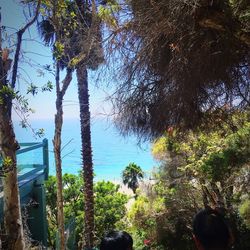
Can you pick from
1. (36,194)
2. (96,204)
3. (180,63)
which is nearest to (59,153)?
(36,194)

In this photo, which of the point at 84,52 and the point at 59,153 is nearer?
the point at 84,52

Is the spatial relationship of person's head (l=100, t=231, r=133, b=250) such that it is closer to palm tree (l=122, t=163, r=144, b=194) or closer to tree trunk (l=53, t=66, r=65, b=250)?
tree trunk (l=53, t=66, r=65, b=250)

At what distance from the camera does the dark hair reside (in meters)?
2.00

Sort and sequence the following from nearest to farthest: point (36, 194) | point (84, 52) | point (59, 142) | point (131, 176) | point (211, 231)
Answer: point (211, 231) → point (84, 52) → point (59, 142) → point (36, 194) → point (131, 176)

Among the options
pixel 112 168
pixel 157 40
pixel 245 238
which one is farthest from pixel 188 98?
pixel 112 168

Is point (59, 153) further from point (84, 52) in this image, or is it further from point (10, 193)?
point (84, 52)

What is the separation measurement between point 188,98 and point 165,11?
3.40ft

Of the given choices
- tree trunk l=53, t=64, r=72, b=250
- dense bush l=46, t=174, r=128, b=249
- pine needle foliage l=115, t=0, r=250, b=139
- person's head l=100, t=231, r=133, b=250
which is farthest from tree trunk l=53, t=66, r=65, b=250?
dense bush l=46, t=174, r=128, b=249

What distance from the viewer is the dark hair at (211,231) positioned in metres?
2.00

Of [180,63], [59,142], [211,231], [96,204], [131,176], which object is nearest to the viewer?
[211,231]

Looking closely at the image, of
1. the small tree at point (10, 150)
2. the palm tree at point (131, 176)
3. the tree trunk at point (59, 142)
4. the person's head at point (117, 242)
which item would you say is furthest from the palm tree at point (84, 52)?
the palm tree at point (131, 176)

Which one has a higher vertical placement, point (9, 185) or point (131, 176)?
point (131, 176)

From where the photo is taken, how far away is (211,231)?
6.66 feet

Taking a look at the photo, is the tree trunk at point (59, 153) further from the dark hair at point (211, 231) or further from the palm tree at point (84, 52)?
the dark hair at point (211, 231)
